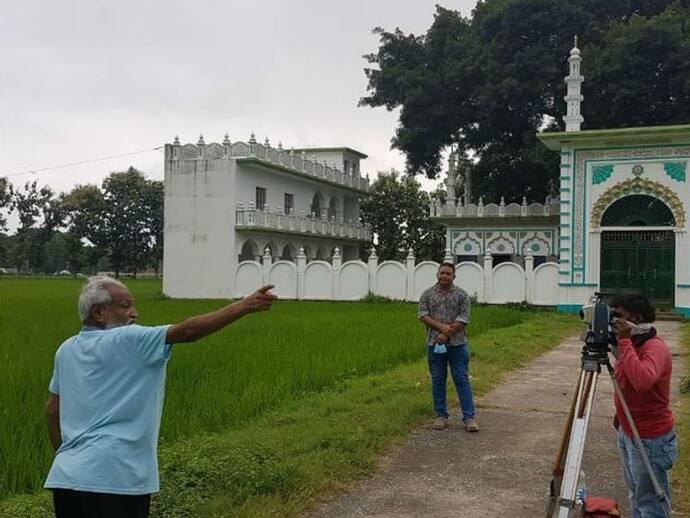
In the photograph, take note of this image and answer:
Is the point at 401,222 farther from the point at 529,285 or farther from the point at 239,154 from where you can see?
the point at 529,285

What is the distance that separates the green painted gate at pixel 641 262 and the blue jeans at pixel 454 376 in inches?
650

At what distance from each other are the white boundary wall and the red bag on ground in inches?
773

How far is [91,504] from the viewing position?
2.81m

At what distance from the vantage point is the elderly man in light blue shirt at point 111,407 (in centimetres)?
281

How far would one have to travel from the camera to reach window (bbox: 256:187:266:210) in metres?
31.6

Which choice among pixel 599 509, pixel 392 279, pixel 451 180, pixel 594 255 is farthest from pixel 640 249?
pixel 599 509

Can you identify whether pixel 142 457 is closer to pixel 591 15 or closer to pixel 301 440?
pixel 301 440

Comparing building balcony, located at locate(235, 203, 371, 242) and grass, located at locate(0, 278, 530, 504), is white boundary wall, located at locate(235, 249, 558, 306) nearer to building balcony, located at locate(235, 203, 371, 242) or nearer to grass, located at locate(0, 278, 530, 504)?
building balcony, located at locate(235, 203, 371, 242)

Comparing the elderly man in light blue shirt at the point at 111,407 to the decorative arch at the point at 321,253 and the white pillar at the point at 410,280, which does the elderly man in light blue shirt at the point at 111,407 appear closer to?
the white pillar at the point at 410,280

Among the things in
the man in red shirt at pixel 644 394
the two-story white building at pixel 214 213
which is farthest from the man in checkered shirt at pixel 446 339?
the two-story white building at pixel 214 213

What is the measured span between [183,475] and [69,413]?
2.04 m

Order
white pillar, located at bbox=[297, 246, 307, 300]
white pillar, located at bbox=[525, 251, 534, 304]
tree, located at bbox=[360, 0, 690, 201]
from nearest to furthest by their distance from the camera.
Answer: white pillar, located at bbox=[525, 251, 534, 304] → white pillar, located at bbox=[297, 246, 307, 300] → tree, located at bbox=[360, 0, 690, 201]

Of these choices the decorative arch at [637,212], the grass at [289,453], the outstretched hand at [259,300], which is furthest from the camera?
the decorative arch at [637,212]

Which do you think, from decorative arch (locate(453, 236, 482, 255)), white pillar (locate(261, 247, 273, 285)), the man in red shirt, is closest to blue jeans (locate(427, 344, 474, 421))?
the man in red shirt
